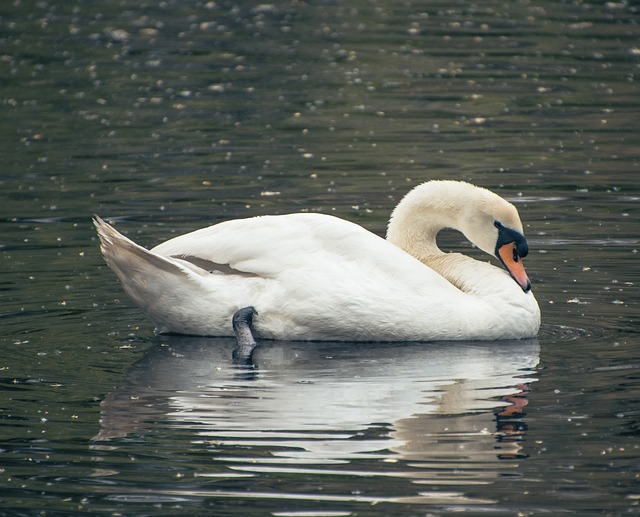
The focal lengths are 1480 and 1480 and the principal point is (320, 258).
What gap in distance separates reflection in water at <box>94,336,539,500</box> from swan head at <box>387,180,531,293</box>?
705 mm

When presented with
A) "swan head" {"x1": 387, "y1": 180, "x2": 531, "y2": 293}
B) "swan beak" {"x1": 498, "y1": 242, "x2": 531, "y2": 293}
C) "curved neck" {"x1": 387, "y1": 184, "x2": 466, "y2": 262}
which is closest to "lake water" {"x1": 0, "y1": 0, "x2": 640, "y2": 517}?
"swan beak" {"x1": 498, "y1": 242, "x2": 531, "y2": 293}

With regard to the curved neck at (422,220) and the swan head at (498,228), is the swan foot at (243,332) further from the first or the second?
the swan head at (498,228)

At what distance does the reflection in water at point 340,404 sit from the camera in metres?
7.14

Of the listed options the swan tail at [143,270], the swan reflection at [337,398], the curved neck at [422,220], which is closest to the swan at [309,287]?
→ the swan tail at [143,270]

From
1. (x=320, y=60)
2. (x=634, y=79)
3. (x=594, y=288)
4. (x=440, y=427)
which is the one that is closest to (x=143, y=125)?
(x=320, y=60)

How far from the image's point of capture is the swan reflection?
7.34 meters

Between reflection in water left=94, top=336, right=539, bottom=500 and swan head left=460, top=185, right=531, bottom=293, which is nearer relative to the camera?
reflection in water left=94, top=336, right=539, bottom=500

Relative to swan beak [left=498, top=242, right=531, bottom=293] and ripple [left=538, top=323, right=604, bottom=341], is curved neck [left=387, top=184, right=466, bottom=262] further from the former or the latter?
ripple [left=538, top=323, right=604, bottom=341]

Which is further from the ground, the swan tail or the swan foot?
the swan tail

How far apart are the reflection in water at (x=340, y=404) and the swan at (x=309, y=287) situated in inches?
5.1

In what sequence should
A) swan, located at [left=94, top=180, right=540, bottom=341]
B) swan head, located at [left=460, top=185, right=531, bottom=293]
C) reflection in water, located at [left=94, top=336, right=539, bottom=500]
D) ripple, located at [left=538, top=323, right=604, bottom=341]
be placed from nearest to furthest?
1. reflection in water, located at [left=94, top=336, right=539, bottom=500]
2. swan, located at [left=94, top=180, right=540, bottom=341]
3. ripple, located at [left=538, top=323, right=604, bottom=341]
4. swan head, located at [left=460, top=185, right=531, bottom=293]

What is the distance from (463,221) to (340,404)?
2575 millimetres

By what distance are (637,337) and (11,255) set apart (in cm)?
529

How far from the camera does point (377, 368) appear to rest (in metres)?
8.97
